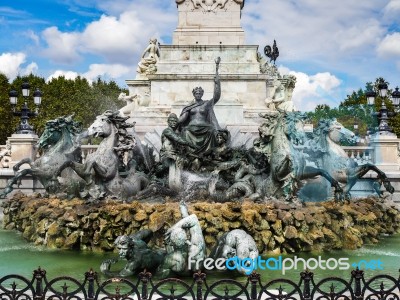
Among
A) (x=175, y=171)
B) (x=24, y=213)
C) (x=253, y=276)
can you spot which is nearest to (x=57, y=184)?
(x=24, y=213)

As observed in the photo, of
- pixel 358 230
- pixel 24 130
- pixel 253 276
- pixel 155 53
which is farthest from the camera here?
pixel 155 53

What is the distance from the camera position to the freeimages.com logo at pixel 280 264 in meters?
7.87

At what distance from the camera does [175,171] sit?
43.5 feet

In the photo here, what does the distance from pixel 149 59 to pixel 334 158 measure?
1365cm

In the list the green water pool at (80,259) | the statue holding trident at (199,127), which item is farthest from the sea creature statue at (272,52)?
Answer: the green water pool at (80,259)

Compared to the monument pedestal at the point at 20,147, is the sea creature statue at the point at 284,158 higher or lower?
lower

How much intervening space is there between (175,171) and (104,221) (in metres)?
3.17

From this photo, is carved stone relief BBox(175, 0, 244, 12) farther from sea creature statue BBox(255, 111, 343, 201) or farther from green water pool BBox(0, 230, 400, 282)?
green water pool BBox(0, 230, 400, 282)

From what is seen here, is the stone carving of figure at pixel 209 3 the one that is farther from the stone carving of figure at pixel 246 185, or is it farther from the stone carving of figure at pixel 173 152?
the stone carving of figure at pixel 246 185

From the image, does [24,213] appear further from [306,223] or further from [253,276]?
[253,276]

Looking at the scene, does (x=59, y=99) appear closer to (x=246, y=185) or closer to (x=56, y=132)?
(x=56, y=132)

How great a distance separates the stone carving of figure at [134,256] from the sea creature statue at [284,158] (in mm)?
4577

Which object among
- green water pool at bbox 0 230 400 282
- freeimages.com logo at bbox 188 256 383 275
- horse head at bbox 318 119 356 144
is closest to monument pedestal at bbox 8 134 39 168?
green water pool at bbox 0 230 400 282

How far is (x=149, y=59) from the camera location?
25.2 metres
